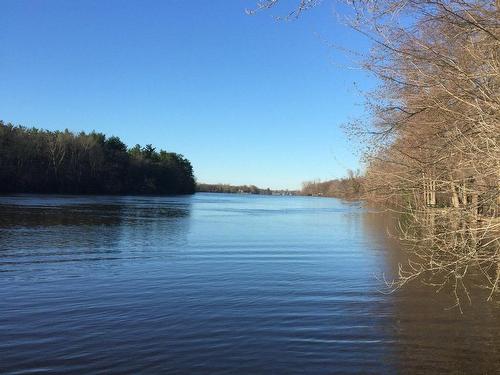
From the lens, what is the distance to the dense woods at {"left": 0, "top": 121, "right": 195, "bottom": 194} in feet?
293

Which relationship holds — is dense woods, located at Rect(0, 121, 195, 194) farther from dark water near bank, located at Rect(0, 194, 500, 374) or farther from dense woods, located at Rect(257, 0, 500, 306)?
dense woods, located at Rect(257, 0, 500, 306)

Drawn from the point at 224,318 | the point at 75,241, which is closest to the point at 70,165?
the point at 75,241

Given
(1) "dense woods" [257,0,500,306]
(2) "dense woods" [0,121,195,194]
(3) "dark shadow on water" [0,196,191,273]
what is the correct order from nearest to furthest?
1. (1) "dense woods" [257,0,500,306]
2. (3) "dark shadow on water" [0,196,191,273]
3. (2) "dense woods" [0,121,195,194]

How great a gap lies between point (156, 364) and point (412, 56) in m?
6.03

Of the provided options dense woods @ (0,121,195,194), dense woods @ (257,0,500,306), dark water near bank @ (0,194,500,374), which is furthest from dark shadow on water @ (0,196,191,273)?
dense woods @ (0,121,195,194)

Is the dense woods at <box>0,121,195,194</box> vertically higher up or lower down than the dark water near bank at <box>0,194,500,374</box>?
higher up

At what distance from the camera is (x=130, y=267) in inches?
619

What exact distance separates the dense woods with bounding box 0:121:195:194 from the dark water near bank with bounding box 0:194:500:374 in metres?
78.4

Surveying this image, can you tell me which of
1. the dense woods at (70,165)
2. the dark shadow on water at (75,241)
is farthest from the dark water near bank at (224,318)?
the dense woods at (70,165)

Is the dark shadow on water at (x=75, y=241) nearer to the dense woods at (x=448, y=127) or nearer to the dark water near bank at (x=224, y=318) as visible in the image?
the dark water near bank at (x=224, y=318)

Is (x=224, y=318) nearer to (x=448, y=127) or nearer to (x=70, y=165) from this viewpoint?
(x=448, y=127)

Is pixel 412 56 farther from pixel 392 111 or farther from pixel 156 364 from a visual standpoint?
pixel 156 364

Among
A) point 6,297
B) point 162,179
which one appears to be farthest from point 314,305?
point 162,179

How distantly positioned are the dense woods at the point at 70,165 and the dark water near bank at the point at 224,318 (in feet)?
257
